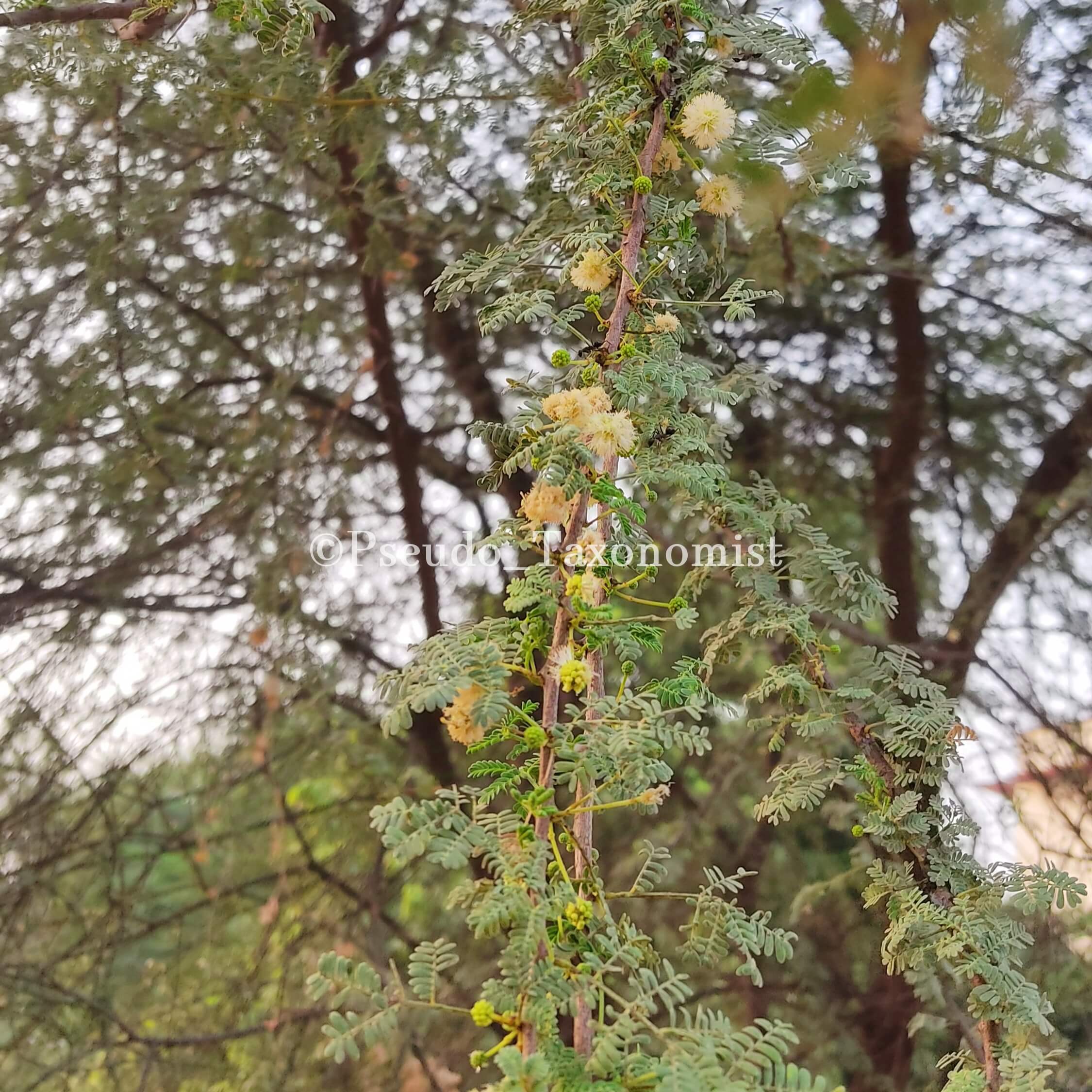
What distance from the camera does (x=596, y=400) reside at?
0.54m

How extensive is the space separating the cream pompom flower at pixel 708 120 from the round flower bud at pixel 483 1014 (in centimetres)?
56

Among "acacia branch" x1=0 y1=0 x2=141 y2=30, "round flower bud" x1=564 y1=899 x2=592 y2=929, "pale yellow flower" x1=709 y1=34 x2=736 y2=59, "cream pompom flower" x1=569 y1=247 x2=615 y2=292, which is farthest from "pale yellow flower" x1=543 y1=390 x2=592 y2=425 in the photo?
"acacia branch" x1=0 y1=0 x2=141 y2=30

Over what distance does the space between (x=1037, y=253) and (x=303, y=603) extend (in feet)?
4.23

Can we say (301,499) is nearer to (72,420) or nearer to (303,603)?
(303,603)

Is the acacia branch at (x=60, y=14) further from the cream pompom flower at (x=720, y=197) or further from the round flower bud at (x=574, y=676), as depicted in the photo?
the round flower bud at (x=574, y=676)

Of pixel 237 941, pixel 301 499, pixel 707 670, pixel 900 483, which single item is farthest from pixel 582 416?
pixel 237 941

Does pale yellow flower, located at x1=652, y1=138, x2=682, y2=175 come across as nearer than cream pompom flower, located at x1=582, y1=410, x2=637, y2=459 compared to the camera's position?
No

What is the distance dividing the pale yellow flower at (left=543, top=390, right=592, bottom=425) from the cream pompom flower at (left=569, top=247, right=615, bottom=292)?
0.13 meters

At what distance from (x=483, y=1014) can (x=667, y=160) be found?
22.9 inches

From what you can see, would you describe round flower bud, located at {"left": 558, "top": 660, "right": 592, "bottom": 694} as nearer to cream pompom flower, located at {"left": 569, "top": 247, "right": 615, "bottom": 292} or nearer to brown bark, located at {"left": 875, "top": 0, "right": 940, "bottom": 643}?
cream pompom flower, located at {"left": 569, "top": 247, "right": 615, "bottom": 292}

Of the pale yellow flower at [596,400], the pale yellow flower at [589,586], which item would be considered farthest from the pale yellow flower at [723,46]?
the pale yellow flower at [589,586]

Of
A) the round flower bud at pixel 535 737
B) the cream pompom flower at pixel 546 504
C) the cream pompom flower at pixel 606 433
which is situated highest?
the cream pompom flower at pixel 606 433
